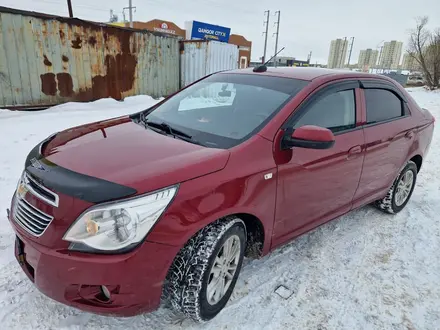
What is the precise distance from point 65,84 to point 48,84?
407 mm

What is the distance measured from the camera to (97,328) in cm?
207

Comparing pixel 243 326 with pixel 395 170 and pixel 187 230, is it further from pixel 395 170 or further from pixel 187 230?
pixel 395 170

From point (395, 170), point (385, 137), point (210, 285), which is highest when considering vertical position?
point (385, 137)

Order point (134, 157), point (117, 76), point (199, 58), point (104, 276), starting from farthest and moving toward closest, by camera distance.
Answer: point (199, 58)
point (117, 76)
point (134, 157)
point (104, 276)

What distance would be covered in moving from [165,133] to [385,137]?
2.30 meters

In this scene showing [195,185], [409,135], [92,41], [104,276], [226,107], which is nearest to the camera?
[104,276]

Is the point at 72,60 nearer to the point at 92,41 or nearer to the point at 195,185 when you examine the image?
the point at 92,41

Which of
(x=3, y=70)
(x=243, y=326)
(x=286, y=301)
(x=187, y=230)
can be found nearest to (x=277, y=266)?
(x=286, y=301)

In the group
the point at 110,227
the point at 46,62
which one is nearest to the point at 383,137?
the point at 110,227

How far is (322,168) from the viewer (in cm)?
273

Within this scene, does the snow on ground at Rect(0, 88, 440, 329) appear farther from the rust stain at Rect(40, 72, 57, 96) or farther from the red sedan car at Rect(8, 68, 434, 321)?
the rust stain at Rect(40, 72, 57, 96)

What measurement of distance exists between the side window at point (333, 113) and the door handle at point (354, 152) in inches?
7.9

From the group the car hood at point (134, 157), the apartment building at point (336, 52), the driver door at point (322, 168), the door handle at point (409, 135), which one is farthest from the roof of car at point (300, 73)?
the apartment building at point (336, 52)

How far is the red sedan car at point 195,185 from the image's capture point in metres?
1.74
